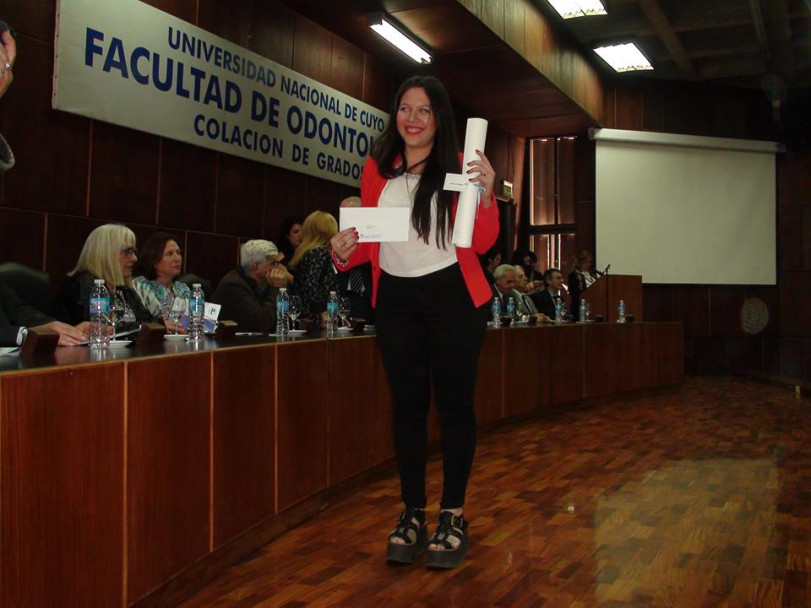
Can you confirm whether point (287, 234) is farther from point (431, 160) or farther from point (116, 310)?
point (431, 160)

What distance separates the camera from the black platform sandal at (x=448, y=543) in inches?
81.4

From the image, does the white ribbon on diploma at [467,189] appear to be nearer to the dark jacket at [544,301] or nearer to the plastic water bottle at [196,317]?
the plastic water bottle at [196,317]

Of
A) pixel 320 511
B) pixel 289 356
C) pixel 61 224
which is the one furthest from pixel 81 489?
pixel 61 224

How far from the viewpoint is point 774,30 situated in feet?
25.0

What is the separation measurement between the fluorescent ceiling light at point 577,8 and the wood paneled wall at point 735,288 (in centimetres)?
241

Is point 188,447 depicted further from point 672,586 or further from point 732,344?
point 732,344

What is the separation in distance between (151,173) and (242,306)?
0.99m

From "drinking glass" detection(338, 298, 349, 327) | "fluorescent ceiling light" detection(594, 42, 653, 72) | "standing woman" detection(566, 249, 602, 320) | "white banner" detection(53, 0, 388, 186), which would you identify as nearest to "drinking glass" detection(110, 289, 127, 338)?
"drinking glass" detection(338, 298, 349, 327)

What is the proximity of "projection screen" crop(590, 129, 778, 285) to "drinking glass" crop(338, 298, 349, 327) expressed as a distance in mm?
6092

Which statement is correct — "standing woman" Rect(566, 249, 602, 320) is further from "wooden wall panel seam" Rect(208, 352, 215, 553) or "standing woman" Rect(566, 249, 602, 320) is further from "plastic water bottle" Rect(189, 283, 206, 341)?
"wooden wall panel seam" Rect(208, 352, 215, 553)

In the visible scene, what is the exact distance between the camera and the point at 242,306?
3623 millimetres

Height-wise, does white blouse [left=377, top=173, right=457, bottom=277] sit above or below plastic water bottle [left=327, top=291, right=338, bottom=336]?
above

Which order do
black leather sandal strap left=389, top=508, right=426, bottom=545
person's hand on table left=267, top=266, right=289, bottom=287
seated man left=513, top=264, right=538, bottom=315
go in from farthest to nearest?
seated man left=513, top=264, right=538, bottom=315
person's hand on table left=267, top=266, right=289, bottom=287
black leather sandal strap left=389, top=508, right=426, bottom=545

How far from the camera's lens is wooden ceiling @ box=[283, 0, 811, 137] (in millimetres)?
5445
